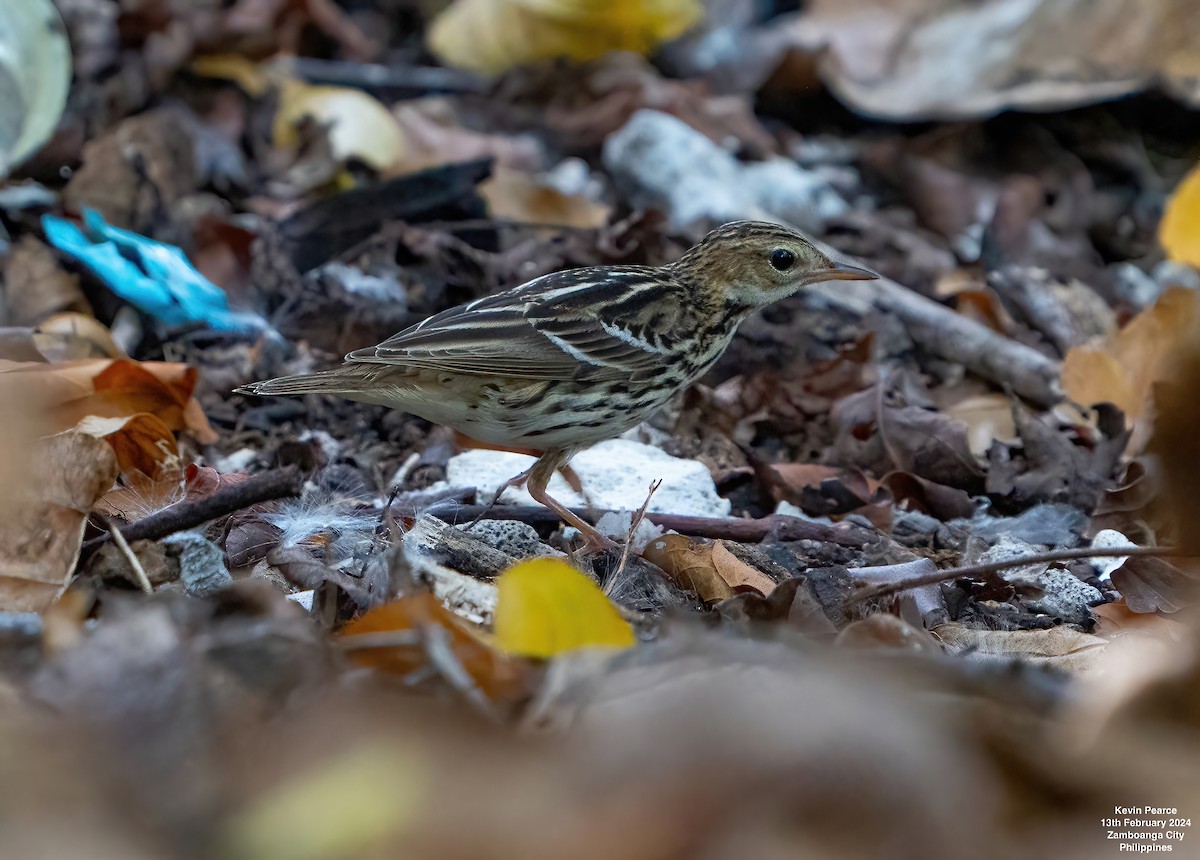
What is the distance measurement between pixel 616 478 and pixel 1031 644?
1.78 meters

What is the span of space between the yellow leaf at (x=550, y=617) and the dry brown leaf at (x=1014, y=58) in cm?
627

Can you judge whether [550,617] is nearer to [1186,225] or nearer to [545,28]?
[1186,225]

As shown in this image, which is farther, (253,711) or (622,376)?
(622,376)

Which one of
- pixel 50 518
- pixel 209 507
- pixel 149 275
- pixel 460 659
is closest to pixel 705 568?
pixel 209 507

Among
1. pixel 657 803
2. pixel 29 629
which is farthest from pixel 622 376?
pixel 657 803

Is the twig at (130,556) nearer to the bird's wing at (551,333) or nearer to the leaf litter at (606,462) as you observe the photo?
the leaf litter at (606,462)

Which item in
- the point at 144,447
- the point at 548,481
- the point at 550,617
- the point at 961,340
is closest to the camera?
the point at 550,617

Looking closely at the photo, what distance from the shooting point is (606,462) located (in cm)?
492

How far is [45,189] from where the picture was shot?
20.1 ft

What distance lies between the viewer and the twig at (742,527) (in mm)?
3977

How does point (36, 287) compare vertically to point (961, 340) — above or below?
above

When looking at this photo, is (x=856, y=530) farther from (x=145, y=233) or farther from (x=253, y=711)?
(x=145, y=233)

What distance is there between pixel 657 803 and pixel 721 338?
3.34 metres

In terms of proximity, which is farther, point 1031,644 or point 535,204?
point 535,204
